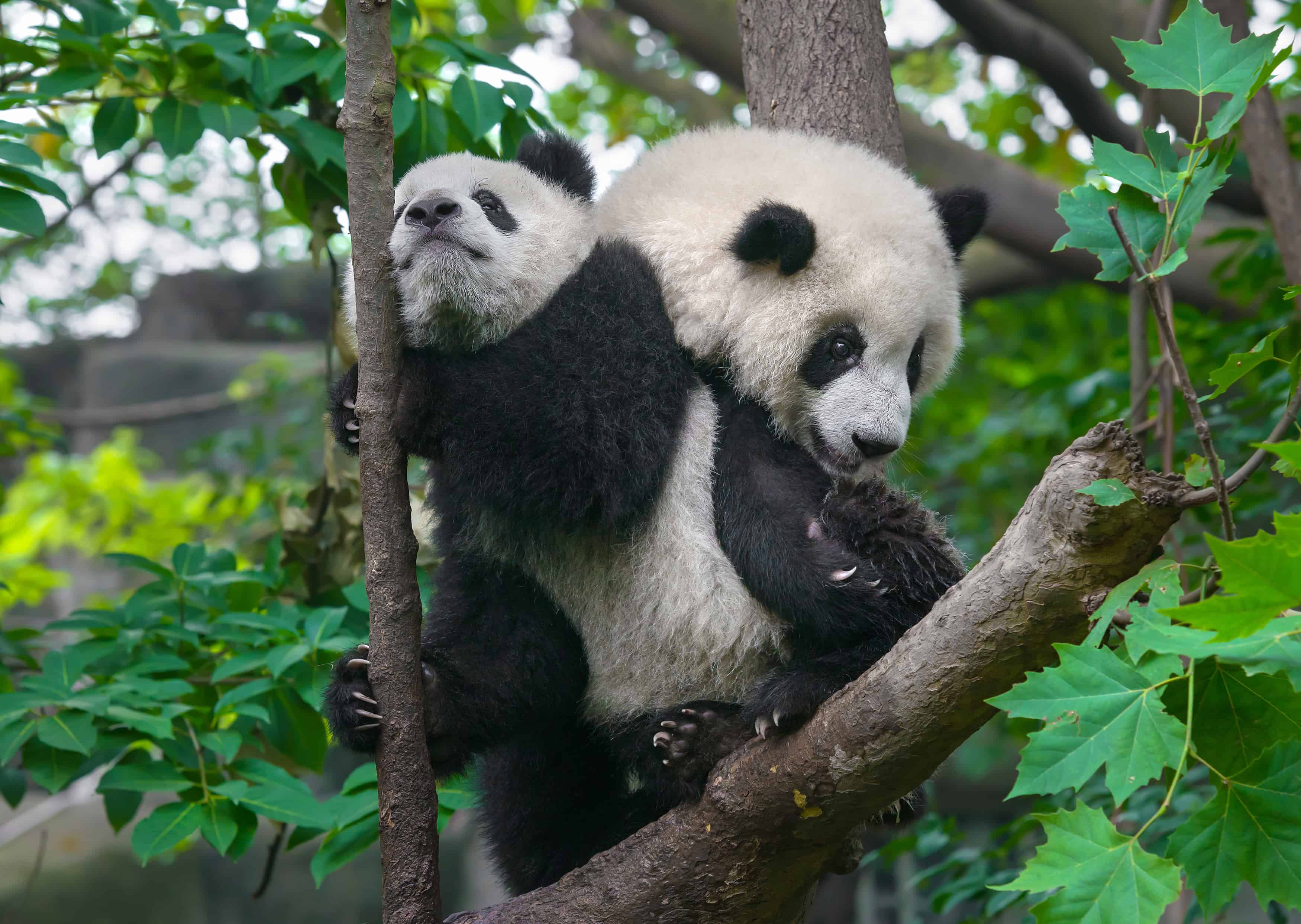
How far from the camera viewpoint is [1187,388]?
57.9 inches

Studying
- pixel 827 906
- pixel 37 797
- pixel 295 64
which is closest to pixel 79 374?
pixel 37 797

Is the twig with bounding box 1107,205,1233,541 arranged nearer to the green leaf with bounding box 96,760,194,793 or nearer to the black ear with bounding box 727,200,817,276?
the black ear with bounding box 727,200,817,276

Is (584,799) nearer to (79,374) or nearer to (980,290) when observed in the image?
(980,290)

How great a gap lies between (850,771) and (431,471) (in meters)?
1.15

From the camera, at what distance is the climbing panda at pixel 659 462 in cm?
220

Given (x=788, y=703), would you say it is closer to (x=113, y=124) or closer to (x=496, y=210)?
(x=496, y=210)

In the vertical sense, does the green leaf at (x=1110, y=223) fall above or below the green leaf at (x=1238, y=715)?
above

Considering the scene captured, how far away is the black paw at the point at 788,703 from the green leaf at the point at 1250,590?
2.95 feet

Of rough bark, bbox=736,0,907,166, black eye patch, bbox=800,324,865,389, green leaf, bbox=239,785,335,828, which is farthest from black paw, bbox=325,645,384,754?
rough bark, bbox=736,0,907,166

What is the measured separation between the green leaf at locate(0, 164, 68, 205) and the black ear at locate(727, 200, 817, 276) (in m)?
1.62

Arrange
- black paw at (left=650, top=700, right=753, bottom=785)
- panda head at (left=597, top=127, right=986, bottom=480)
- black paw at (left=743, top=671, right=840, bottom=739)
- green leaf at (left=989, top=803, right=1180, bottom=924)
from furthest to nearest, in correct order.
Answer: panda head at (left=597, top=127, right=986, bottom=480), black paw at (left=650, top=700, right=753, bottom=785), black paw at (left=743, top=671, right=840, bottom=739), green leaf at (left=989, top=803, right=1180, bottom=924)

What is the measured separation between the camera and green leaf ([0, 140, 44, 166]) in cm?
244

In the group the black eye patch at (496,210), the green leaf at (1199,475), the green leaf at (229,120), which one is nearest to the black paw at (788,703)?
the green leaf at (1199,475)

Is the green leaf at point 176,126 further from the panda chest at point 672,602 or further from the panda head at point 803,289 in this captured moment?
the panda chest at point 672,602
